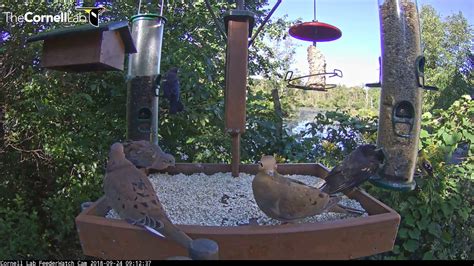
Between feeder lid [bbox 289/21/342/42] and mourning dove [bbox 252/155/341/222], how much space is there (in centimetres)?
199

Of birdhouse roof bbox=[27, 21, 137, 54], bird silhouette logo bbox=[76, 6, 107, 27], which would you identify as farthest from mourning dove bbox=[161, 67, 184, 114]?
bird silhouette logo bbox=[76, 6, 107, 27]

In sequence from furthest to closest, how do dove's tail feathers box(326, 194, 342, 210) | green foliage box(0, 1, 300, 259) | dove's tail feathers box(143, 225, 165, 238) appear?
1. green foliage box(0, 1, 300, 259)
2. dove's tail feathers box(326, 194, 342, 210)
3. dove's tail feathers box(143, 225, 165, 238)

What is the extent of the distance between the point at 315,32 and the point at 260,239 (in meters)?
2.55

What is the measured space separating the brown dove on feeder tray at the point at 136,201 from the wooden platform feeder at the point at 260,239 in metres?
0.04

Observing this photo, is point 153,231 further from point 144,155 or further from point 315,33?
point 315,33

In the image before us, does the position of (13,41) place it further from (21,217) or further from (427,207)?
(427,207)

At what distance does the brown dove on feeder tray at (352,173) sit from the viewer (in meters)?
1.88

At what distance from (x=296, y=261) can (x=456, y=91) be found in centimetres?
570

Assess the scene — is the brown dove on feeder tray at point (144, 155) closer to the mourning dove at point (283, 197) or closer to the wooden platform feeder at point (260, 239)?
the wooden platform feeder at point (260, 239)

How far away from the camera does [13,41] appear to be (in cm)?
351

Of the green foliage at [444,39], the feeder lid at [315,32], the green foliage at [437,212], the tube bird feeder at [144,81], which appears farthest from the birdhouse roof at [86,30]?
the green foliage at [444,39]

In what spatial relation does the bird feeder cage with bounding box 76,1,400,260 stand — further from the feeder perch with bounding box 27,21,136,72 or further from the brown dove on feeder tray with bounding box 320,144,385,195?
the feeder perch with bounding box 27,21,136,72

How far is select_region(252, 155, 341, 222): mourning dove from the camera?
1454 mm

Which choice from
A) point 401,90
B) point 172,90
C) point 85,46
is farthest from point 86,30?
point 401,90
